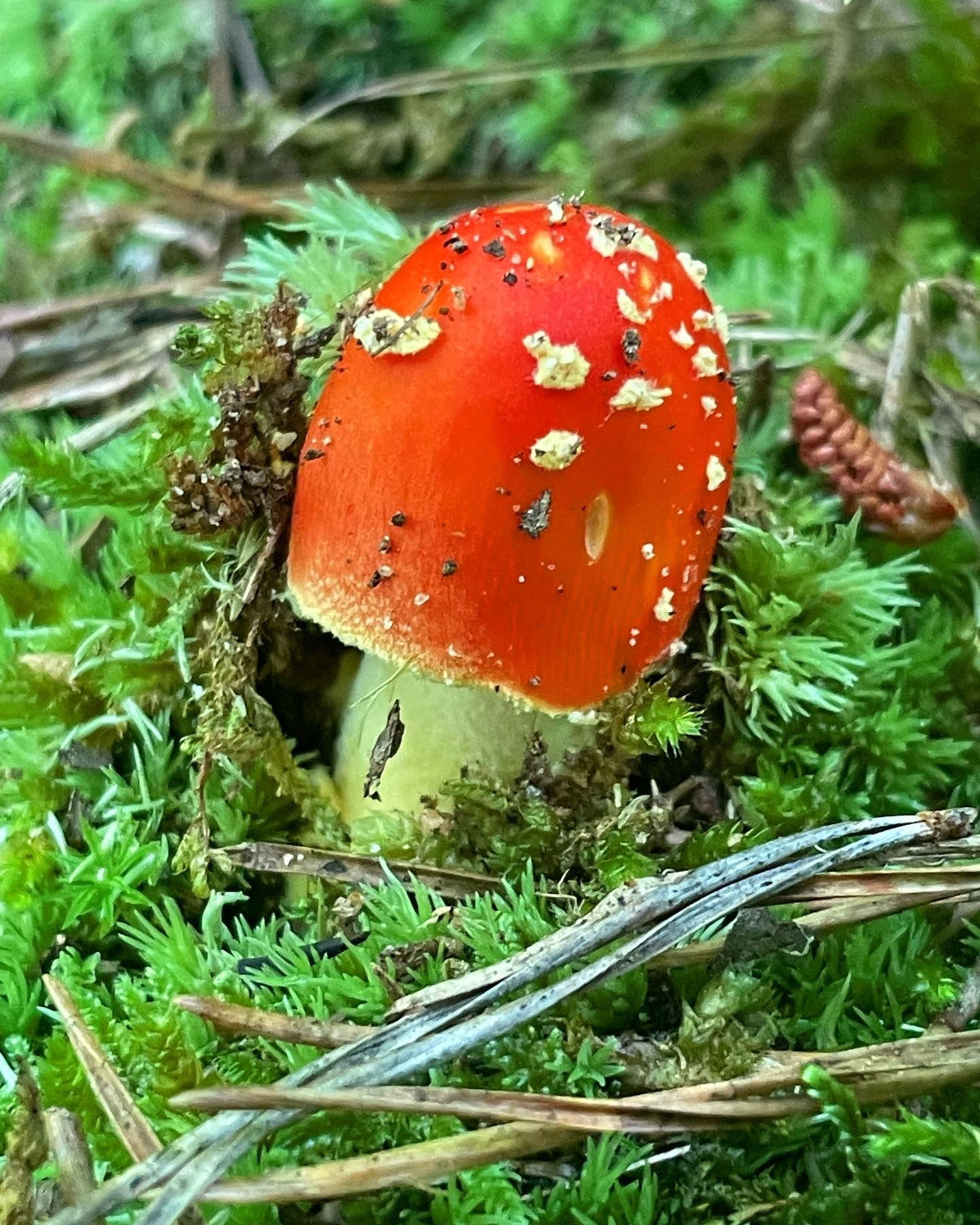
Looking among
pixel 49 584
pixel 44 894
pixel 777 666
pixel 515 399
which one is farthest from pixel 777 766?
pixel 49 584

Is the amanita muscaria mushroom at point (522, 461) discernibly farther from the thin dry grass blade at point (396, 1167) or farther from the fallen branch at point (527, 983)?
the thin dry grass blade at point (396, 1167)

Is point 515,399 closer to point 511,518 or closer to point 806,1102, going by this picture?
point 511,518

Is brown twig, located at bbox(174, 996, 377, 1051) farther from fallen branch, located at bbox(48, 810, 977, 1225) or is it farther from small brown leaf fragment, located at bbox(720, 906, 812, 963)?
small brown leaf fragment, located at bbox(720, 906, 812, 963)

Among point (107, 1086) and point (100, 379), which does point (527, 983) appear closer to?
point (107, 1086)

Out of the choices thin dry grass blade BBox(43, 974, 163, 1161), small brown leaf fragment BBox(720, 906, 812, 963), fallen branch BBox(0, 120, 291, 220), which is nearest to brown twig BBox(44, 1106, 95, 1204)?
thin dry grass blade BBox(43, 974, 163, 1161)

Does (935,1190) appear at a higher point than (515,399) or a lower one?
lower

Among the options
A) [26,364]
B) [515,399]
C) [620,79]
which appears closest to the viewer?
[515,399]

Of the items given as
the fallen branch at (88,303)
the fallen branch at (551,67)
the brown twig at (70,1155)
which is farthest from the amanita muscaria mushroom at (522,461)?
the fallen branch at (551,67)

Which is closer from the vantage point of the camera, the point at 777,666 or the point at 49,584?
the point at 777,666
